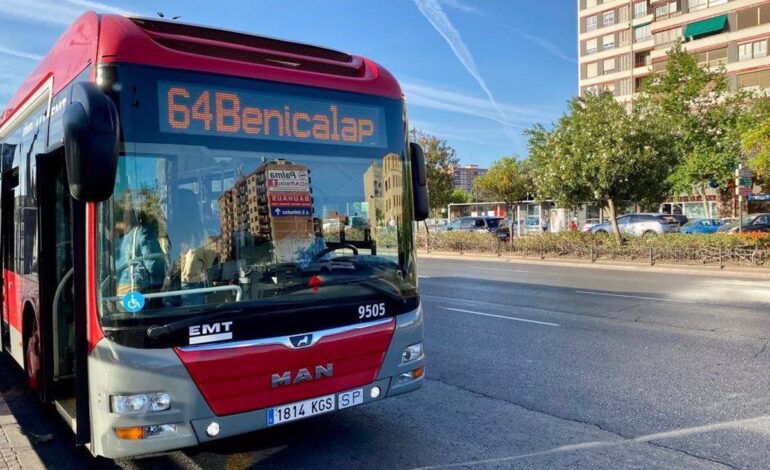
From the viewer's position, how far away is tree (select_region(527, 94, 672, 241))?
2216 cm

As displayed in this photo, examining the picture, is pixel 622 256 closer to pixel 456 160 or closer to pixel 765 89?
pixel 456 160

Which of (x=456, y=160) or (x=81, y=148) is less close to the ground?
(x=456, y=160)

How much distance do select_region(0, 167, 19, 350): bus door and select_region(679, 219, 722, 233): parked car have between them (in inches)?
1214

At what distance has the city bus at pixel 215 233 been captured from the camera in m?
3.41

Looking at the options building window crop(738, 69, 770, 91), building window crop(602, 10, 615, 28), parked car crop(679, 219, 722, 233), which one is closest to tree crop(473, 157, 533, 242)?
parked car crop(679, 219, 722, 233)

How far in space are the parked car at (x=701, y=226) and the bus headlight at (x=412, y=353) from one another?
2988 centimetres

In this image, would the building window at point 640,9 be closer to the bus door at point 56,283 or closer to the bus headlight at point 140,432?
the bus door at point 56,283

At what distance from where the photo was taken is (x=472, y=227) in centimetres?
3744

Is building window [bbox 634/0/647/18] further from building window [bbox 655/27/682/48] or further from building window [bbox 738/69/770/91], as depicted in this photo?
building window [bbox 738/69/770/91]

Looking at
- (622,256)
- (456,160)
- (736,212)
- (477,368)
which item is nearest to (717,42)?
(736,212)

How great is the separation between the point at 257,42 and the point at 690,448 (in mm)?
4413

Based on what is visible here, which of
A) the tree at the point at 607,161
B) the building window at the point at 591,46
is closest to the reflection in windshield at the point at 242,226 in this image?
the tree at the point at 607,161

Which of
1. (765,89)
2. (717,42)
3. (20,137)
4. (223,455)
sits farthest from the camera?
(717,42)

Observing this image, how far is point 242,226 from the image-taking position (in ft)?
12.5
